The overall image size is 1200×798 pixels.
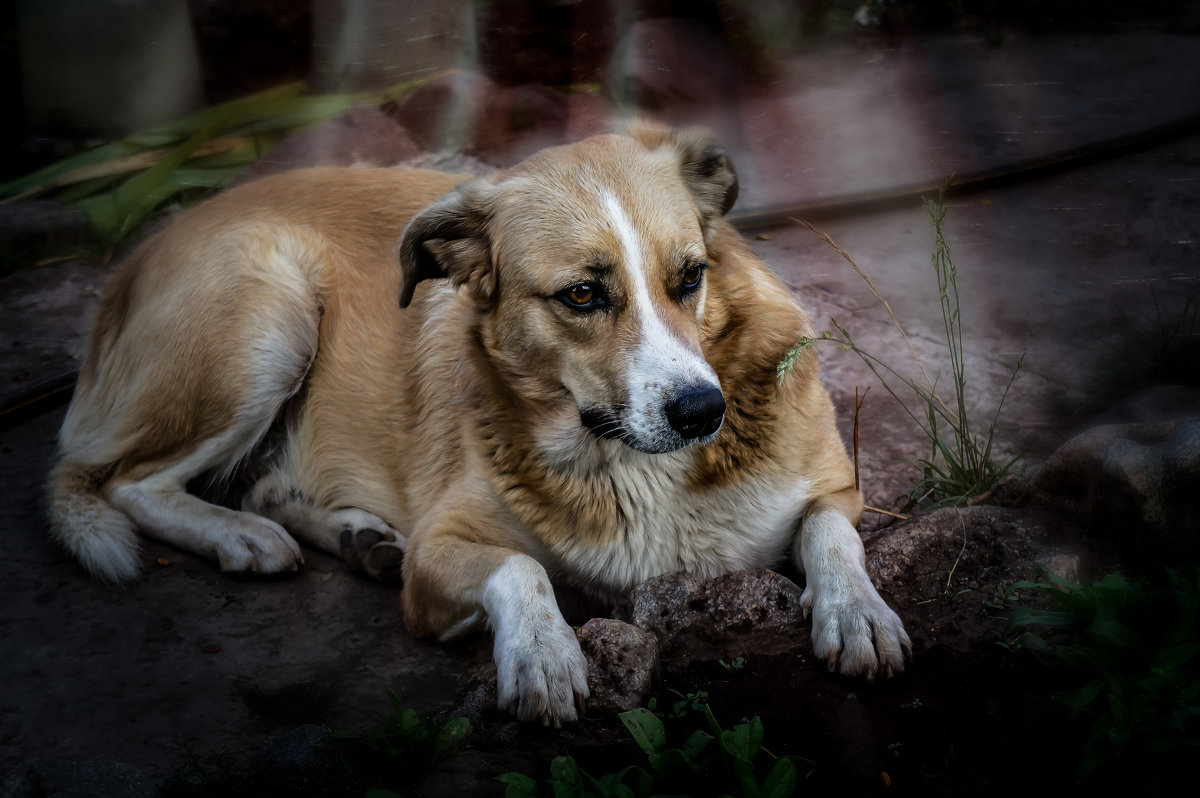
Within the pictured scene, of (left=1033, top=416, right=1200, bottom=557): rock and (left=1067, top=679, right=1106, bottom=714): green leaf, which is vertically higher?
(left=1033, top=416, right=1200, bottom=557): rock

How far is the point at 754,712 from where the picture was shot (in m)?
1.81

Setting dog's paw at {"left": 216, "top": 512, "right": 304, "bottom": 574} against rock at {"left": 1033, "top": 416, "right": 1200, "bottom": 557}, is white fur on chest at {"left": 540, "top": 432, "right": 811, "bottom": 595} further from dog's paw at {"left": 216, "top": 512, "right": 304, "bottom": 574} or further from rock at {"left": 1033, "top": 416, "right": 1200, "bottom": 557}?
dog's paw at {"left": 216, "top": 512, "right": 304, "bottom": 574}

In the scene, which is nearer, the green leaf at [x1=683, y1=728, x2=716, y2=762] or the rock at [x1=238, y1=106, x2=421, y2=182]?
the green leaf at [x1=683, y1=728, x2=716, y2=762]

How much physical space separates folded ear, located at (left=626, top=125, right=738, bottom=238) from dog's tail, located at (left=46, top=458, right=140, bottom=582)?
195cm

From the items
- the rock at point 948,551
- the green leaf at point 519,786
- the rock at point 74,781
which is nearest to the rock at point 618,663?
the green leaf at point 519,786

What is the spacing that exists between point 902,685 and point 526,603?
32.3 inches

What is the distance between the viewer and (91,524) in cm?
275

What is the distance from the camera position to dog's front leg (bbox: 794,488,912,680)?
187 cm

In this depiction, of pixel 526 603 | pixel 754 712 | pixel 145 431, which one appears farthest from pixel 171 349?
pixel 754 712

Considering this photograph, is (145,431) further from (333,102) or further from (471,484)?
(333,102)

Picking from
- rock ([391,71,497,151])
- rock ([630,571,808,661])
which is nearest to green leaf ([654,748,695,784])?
rock ([630,571,808,661])

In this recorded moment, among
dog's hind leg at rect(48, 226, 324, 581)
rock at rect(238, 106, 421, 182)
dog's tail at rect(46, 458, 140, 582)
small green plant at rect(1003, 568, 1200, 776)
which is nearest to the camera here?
small green plant at rect(1003, 568, 1200, 776)

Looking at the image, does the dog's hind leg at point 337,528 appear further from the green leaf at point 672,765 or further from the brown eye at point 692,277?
the green leaf at point 672,765

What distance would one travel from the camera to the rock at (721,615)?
6.68 ft
